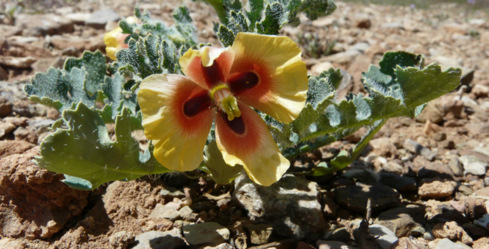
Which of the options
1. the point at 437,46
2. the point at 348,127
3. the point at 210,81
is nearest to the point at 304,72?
the point at 210,81

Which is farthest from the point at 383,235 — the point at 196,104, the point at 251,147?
the point at 196,104

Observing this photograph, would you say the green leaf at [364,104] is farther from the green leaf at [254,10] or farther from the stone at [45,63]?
the stone at [45,63]

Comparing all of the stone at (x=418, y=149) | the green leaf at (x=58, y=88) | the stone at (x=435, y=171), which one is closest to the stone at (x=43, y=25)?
the green leaf at (x=58, y=88)

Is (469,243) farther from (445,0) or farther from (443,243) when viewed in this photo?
(445,0)

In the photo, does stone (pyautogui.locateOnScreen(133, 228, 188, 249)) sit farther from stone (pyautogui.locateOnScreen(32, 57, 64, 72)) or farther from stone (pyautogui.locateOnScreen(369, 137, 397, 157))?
stone (pyautogui.locateOnScreen(32, 57, 64, 72))

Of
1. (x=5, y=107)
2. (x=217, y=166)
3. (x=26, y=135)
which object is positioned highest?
(x=5, y=107)

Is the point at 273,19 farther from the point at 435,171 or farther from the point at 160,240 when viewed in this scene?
the point at 435,171
